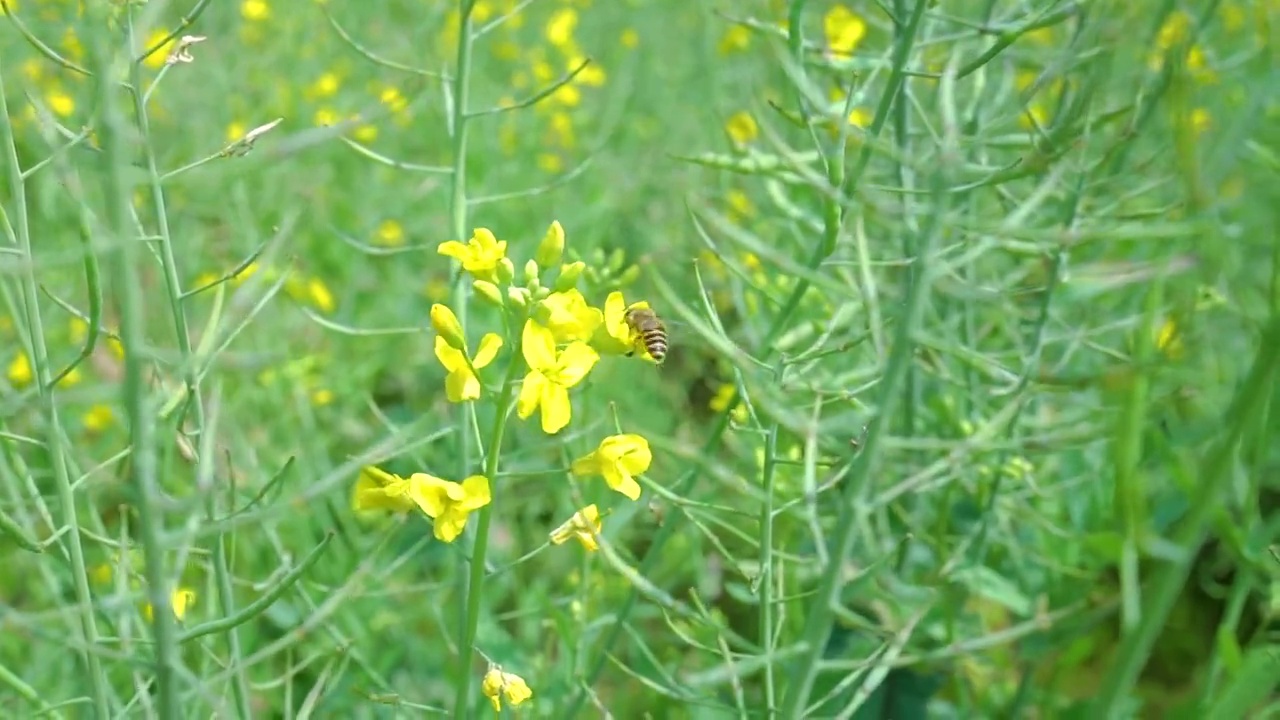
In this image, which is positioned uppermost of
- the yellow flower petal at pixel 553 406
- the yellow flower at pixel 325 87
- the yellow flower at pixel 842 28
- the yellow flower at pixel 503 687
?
the yellow flower at pixel 842 28

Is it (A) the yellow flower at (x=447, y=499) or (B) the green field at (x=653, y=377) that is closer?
(B) the green field at (x=653, y=377)

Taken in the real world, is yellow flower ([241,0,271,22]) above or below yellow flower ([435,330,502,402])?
below

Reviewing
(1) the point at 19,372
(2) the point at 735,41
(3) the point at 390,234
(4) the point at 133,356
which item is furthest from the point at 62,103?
(4) the point at 133,356

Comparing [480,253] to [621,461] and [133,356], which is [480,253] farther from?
[133,356]

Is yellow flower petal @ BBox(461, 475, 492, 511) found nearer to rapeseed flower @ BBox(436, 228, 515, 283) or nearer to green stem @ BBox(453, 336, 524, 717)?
green stem @ BBox(453, 336, 524, 717)

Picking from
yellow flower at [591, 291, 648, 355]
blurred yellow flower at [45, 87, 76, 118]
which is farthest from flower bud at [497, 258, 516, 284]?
blurred yellow flower at [45, 87, 76, 118]

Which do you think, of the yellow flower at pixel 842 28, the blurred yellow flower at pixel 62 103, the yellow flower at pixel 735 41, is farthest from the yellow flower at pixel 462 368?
the blurred yellow flower at pixel 62 103

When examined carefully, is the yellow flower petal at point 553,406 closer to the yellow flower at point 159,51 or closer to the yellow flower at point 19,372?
the yellow flower at point 159,51
